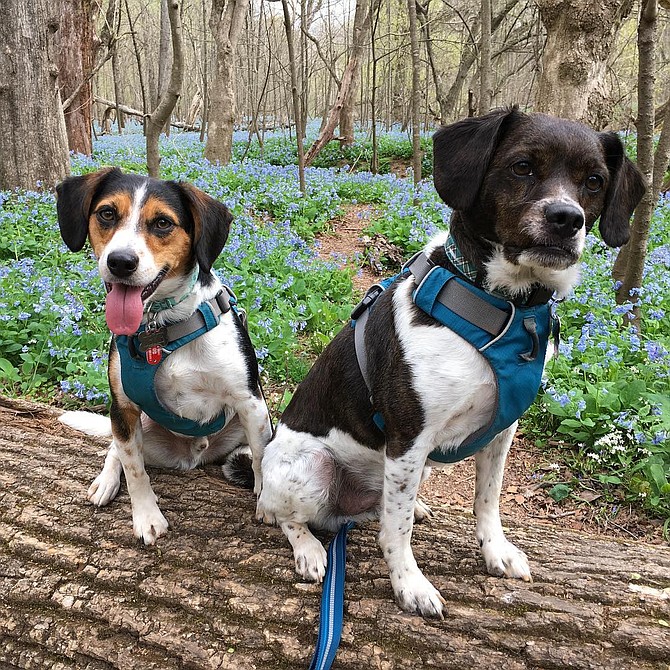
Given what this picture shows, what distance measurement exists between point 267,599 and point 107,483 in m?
1.04

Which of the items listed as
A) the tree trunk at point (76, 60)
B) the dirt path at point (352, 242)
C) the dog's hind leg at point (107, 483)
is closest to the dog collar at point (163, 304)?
the dog's hind leg at point (107, 483)

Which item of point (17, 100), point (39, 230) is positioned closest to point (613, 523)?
point (39, 230)

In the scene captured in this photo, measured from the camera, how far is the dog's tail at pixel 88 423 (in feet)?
11.6

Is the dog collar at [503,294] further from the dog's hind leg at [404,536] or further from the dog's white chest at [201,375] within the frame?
the dog's white chest at [201,375]

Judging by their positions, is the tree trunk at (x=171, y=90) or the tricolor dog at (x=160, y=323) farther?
the tree trunk at (x=171, y=90)

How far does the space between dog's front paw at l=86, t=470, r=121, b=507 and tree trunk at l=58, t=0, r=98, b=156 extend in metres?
12.0

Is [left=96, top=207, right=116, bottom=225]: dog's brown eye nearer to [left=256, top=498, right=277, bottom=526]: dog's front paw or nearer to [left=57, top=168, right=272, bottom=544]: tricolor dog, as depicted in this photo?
[left=57, top=168, right=272, bottom=544]: tricolor dog

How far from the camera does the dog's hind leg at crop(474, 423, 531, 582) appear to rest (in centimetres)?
238

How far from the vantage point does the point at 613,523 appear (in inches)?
137

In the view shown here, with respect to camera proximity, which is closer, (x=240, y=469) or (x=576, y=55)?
(x=240, y=469)

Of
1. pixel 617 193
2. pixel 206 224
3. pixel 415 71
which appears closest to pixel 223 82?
pixel 415 71

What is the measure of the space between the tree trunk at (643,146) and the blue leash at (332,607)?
10.7 ft

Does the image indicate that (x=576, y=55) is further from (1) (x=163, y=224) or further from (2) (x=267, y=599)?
(2) (x=267, y=599)

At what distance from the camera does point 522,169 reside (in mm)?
2068
